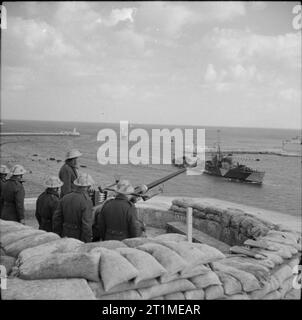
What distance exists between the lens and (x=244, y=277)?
3662mm

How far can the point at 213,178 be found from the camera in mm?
46250

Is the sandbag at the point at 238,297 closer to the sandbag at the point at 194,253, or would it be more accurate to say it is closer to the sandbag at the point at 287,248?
the sandbag at the point at 194,253

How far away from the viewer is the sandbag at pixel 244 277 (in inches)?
142

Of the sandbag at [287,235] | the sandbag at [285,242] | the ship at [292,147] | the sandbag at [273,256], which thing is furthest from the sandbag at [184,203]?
the ship at [292,147]

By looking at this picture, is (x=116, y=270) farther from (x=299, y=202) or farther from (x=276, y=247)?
(x=299, y=202)

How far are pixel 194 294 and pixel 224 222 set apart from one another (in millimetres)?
3217

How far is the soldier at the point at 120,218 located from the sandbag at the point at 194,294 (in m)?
1.08

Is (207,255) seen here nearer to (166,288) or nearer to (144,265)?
(166,288)

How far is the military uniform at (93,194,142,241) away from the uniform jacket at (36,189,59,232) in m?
0.82

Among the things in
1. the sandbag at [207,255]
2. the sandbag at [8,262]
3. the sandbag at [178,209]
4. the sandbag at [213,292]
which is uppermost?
the sandbag at [207,255]

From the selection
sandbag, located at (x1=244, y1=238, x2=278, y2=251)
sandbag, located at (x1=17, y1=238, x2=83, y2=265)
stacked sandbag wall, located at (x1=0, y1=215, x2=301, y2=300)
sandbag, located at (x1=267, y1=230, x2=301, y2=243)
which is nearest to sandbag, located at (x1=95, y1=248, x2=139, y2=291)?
stacked sandbag wall, located at (x1=0, y1=215, x2=301, y2=300)
